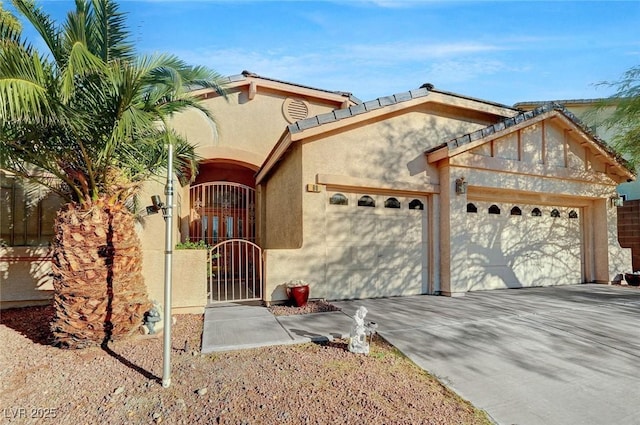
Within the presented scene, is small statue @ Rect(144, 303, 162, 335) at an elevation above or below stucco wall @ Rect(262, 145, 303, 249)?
below

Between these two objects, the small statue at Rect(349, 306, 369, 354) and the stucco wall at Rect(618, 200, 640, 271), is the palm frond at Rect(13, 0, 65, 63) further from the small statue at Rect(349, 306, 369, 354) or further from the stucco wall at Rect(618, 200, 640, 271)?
the stucco wall at Rect(618, 200, 640, 271)

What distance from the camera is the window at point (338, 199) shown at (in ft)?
26.3

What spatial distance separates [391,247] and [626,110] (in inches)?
402

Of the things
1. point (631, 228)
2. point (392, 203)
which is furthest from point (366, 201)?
point (631, 228)

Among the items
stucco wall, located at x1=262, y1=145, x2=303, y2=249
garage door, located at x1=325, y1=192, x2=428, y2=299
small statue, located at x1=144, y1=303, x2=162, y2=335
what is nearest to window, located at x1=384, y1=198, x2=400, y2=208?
garage door, located at x1=325, y1=192, x2=428, y2=299

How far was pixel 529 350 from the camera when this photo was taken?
15.4ft

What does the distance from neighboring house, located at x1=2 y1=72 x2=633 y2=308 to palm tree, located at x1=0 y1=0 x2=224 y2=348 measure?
67.0 inches

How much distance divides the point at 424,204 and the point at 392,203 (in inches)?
42.4

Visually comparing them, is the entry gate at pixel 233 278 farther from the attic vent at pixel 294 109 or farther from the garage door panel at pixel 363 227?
the attic vent at pixel 294 109

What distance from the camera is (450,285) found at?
27.6 feet

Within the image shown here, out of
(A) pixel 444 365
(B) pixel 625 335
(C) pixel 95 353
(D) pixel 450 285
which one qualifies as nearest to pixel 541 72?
(D) pixel 450 285

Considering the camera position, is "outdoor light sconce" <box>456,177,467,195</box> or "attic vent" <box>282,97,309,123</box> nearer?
"outdoor light sconce" <box>456,177,467,195</box>

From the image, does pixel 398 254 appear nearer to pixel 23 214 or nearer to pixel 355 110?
pixel 355 110

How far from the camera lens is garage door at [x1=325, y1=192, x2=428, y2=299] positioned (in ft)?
26.2
